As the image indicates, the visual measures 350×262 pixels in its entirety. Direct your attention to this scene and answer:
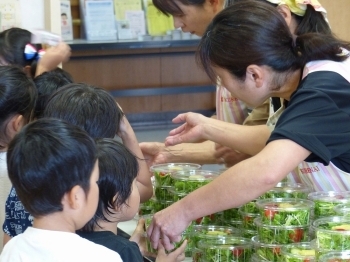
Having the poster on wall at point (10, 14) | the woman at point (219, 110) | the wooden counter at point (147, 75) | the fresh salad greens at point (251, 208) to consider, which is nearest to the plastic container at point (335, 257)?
the fresh salad greens at point (251, 208)

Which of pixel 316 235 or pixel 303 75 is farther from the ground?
pixel 303 75

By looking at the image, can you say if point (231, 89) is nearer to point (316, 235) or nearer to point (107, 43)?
point (316, 235)

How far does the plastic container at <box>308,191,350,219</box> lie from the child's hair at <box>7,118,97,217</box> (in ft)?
2.48

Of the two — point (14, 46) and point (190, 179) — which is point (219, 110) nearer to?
point (190, 179)

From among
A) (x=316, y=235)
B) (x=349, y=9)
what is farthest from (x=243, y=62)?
(x=349, y=9)

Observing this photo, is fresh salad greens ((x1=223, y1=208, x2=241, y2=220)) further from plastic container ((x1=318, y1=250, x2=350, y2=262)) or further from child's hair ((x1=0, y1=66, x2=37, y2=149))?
child's hair ((x1=0, y1=66, x2=37, y2=149))

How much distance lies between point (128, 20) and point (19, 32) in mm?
4466

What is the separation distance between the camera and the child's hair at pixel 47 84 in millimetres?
2627

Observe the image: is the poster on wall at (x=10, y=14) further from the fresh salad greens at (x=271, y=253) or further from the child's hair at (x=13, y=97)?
the fresh salad greens at (x=271, y=253)

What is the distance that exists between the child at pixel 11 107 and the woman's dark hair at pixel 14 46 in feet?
2.61

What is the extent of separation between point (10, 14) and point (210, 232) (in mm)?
2340

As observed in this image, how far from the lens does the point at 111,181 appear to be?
5.74ft

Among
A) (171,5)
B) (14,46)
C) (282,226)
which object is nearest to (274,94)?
(282,226)

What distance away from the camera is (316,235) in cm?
175
